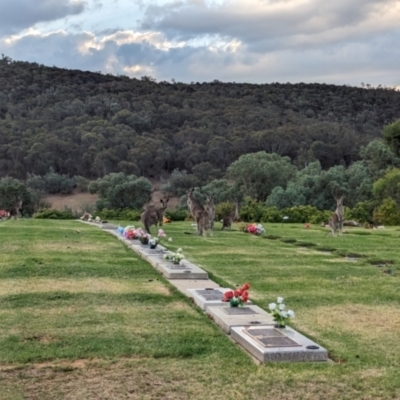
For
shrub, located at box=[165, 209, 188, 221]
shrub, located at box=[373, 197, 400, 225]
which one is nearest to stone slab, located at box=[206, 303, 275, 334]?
shrub, located at box=[165, 209, 188, 221]

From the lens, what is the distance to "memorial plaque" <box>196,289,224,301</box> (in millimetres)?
9891

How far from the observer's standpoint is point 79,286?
37.3 feet

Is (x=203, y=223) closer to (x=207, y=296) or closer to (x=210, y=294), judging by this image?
(x=210, y=294)

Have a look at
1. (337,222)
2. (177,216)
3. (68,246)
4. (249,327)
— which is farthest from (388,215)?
(249,327)

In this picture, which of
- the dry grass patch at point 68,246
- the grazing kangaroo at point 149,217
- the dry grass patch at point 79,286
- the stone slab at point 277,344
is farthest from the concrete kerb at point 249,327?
the grazing kangaroo at point 149,217

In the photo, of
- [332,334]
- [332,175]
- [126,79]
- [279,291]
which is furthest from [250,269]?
[126,79]

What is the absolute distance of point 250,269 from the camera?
45.2 ft

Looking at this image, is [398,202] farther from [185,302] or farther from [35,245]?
[185,302]

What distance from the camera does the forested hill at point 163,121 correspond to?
79.3m

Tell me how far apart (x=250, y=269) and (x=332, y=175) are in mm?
44805

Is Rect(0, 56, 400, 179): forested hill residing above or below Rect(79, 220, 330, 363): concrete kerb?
above

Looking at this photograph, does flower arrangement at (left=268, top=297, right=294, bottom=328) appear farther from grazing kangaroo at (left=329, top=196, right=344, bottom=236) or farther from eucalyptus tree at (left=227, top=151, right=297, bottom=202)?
eucalyptus tree at (left=227, top=151, right=297, bottom=202)

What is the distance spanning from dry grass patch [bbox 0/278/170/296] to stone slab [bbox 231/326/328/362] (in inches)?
128

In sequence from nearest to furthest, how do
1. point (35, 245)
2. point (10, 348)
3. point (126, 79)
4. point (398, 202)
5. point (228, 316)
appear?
point (10, 348) < point (228, 316) < point (35, 245) < point (398, 202) < point (126, 79)
